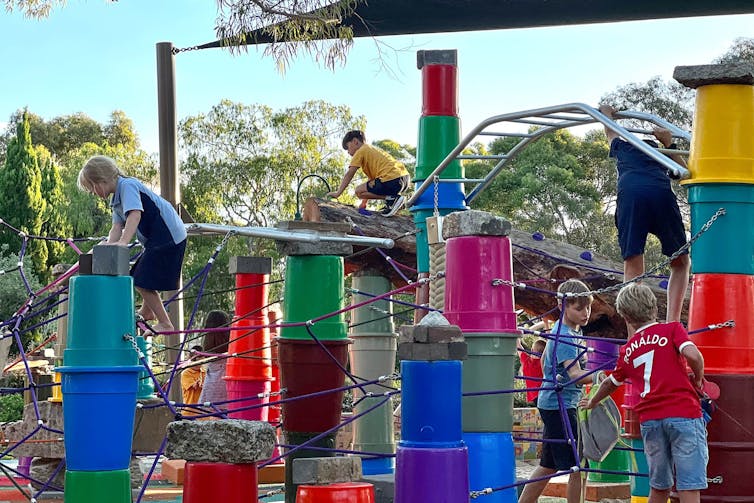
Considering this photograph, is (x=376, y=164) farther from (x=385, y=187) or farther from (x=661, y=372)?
(x=661, y=372)

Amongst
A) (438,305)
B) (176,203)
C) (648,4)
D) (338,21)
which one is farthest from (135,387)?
(648,4)

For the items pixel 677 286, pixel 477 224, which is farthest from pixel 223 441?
pixel 677 286

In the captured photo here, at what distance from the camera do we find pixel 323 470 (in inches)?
168

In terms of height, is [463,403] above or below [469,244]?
below

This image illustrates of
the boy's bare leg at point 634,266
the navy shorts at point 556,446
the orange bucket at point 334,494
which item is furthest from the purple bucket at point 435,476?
the boy's bare leg at point 634,266

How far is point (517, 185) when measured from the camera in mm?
23766

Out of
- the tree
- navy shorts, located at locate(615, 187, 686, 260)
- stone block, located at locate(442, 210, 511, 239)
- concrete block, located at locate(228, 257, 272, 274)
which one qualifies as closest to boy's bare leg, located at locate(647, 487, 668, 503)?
stone block, located at locate(442, 210, 511, 239)

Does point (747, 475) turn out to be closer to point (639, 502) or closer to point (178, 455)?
point (639, 502)

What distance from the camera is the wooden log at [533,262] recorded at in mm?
8586

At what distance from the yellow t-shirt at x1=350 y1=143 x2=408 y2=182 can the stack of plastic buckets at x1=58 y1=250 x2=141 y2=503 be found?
201 inches

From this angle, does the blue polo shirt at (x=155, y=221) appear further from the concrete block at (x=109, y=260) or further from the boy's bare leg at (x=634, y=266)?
the boy's bare leg at (x=634, y=266)

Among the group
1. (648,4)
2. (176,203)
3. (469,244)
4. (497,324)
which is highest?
(648,4)

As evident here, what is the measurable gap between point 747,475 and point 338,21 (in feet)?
15.2

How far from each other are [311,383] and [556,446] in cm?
137
